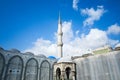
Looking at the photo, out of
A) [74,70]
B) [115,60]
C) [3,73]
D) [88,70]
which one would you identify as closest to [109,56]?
[115,60]

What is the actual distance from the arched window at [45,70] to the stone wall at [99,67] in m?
6.16

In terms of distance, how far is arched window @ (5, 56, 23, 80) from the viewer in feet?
58.6

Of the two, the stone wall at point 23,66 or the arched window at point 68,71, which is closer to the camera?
the stone wall at point 23,66

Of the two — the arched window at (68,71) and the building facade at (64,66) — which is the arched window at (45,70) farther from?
the arched window at (68,71)

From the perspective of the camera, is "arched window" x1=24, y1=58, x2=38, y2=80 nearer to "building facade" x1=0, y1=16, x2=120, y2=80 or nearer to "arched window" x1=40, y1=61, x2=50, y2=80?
"building facade" x1=0, y1=16, x2=120, y2=80

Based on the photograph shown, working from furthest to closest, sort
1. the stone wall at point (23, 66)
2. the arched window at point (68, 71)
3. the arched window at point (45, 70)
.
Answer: the arched window at point (45, 70) → the arched window at point (68, 71) → the stone wall at point (23, 66)

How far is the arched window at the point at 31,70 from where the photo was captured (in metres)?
Result: 19.8

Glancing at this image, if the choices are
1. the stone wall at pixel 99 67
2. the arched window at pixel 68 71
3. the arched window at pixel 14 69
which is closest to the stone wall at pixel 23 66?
the arched window at pixel 14 69

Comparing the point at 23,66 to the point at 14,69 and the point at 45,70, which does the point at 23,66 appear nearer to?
the point at 14,69

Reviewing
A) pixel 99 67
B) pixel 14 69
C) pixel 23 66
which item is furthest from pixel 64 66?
pixel 14 69

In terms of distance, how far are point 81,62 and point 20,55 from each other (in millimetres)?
10406

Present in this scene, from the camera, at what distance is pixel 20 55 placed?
19.7 metres

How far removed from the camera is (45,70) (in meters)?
22.1

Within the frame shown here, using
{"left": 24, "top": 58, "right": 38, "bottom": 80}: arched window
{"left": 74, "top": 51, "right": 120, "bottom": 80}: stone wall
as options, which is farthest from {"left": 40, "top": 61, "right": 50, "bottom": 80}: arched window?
{"left": 74, "top": 51, "right": 120, "bottom": 80}: stone wall
